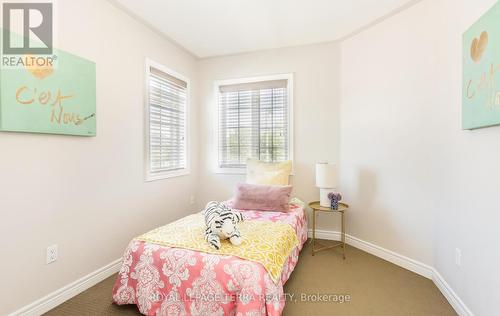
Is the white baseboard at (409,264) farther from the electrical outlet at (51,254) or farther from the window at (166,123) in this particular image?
the electrical outlet at (51,254)

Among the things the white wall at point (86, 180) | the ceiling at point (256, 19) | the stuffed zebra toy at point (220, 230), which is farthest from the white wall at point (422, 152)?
the white wall at point (86, 180)

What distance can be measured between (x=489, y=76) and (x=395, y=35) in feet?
4.43

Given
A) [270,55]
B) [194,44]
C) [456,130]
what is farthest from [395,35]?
[194,44]

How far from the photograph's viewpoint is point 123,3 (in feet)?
7.68

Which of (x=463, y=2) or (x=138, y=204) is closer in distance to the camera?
(x=463, y=2)

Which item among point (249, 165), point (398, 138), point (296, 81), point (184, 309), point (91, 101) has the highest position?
point (296, 81)

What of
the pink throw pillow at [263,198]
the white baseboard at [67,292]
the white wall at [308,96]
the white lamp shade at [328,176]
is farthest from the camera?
the white wall at [308,96]

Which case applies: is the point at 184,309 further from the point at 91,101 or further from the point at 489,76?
the point at 489,76

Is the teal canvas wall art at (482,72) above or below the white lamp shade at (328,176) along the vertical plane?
above

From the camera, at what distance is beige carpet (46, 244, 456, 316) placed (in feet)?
5.91

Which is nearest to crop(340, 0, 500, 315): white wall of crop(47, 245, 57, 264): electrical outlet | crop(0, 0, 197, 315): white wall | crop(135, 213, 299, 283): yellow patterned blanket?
crop(135, 213, 299, 283): yellow patterned blanket

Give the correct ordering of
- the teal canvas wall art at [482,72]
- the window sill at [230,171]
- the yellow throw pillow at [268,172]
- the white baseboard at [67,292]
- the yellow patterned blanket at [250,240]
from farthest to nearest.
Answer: the window sill at [230,171] < the yellow throw pillow at [268,172] < the white baseboard at [67,292] < the yellow patterned blanket at [250,240] < the teal canvas wall art at [482,72]

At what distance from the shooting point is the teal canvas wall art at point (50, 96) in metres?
1.58

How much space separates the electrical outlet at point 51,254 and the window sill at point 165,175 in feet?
3.41
